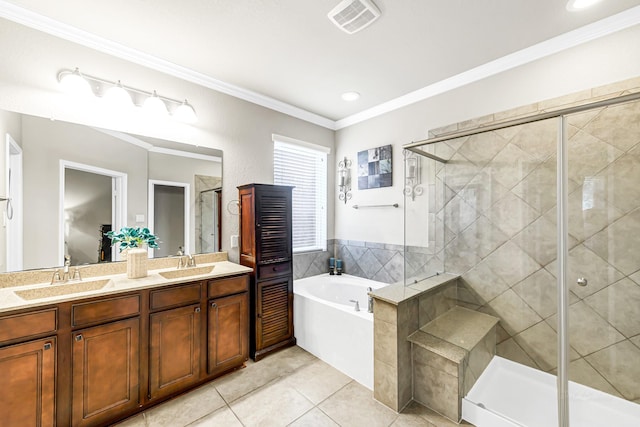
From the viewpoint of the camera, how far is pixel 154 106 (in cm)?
214

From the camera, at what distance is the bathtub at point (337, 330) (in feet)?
6.81

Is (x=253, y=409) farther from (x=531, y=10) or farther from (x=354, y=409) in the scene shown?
(x=531, y=10)

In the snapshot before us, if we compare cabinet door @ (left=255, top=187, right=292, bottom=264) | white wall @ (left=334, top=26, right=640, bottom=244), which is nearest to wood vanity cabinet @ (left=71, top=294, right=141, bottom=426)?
cabinet door @ (left=255, top=187, right=292, bottom=264)

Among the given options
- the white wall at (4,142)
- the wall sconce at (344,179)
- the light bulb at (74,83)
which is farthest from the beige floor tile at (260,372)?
the light bulb at (74,83)

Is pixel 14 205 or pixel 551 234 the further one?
pixel 551 234

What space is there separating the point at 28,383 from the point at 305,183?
280 centimetres

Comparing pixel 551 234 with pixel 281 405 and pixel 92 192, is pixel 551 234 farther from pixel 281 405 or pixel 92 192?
pixel 92 192

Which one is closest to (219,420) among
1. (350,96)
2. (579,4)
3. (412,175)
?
(412,175)

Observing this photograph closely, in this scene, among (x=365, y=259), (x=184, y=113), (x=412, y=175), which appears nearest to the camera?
(x=184, y=113)

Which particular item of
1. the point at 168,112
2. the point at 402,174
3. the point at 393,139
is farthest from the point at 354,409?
the point at 168,112

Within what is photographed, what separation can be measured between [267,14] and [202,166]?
4.63 feet

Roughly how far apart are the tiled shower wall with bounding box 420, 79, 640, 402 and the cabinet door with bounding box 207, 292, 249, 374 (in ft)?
6.56

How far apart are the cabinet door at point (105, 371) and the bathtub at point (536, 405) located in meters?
2.22

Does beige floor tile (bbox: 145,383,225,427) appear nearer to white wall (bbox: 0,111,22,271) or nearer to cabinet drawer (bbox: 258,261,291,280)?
cabinet drawer (bbox: 258,261,291,280)
